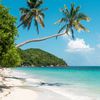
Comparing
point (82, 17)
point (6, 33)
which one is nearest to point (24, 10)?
point (82, 17)

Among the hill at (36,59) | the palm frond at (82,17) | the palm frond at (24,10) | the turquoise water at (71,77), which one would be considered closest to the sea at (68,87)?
the turquoise water at (71,77)

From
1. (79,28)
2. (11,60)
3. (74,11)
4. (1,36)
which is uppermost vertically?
(74,11)

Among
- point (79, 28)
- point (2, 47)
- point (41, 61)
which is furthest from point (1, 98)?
point (41, 61)

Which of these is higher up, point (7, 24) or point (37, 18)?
point (37, 18)

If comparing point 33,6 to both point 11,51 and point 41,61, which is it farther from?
point 41,61

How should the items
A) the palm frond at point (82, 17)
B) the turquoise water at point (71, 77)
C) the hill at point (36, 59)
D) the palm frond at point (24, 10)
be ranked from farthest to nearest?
the hill at point (36, 59) → the turquoise water at point (71, 77) → the palm frond at point (24, 10) → the palm frond at point (82, 17)

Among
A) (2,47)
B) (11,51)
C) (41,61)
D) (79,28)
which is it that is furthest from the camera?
(41,61)

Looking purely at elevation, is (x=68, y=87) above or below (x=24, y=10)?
below

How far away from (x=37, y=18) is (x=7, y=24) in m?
12.4

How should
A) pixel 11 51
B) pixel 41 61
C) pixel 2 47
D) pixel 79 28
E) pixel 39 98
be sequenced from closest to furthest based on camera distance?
pixel 39 98 < pixel 2 47 < pixel 11 51 < pixel 79 28 < pixel 41 61

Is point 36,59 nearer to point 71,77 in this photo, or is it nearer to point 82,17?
point 71,77

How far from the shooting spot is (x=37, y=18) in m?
30.2

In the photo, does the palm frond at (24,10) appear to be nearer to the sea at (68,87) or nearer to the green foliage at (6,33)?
the sea at (68,87)

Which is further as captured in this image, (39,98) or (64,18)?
(64,18)
